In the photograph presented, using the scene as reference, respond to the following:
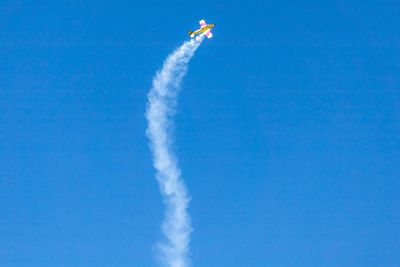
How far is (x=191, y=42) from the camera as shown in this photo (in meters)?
95.1

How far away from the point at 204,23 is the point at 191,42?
11.3 feet

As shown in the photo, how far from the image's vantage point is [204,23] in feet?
315
